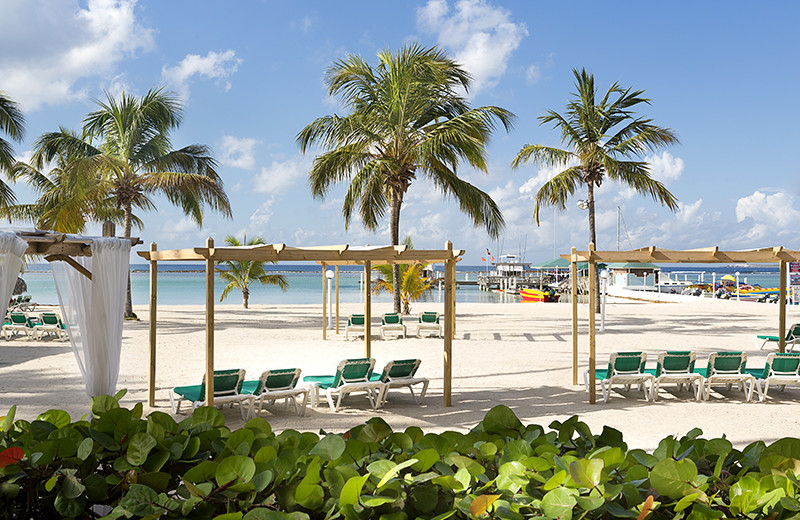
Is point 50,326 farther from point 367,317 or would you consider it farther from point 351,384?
point 351,384

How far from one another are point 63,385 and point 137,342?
5.40 metres

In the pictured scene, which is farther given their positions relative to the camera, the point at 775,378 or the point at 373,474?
the point at 775,378

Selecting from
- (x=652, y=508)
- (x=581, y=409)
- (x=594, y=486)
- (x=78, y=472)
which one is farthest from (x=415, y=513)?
(x=581, y=409)

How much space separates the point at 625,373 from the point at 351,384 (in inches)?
154

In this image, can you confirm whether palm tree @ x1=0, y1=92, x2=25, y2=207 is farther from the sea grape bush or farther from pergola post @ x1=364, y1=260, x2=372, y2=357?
the sea grape bush

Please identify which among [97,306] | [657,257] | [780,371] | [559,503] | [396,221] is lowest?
[780,371]

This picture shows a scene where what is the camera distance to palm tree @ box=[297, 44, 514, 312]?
1777 cm

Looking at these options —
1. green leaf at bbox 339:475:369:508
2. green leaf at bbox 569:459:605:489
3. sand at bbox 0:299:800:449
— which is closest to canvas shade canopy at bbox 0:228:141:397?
sand at bbox 0:299:800:449

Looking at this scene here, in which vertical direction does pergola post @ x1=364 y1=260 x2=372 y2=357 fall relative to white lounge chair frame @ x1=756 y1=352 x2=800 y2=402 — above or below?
above

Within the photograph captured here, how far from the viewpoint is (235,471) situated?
1513 millimetres

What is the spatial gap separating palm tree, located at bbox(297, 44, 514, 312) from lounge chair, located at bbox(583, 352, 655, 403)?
31.1 ft

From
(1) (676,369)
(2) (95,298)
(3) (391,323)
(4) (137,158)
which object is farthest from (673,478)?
(4) (137,158)

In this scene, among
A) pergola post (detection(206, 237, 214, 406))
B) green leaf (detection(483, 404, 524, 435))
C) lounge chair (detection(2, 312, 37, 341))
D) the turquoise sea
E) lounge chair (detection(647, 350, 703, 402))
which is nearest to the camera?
green leaf (detection(483, 404, 524, 435))

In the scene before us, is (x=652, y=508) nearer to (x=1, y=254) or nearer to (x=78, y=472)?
(x=78, y=472)
